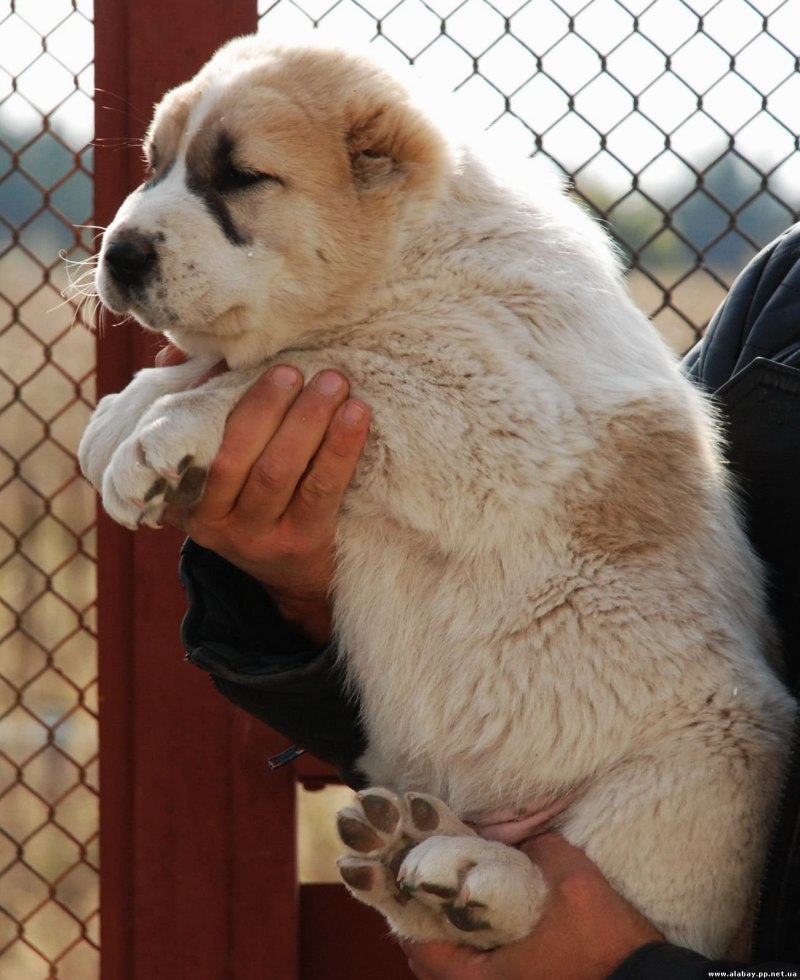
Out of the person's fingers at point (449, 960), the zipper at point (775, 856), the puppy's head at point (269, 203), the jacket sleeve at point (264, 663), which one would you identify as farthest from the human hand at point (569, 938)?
the puppy's head at point (269, 203)

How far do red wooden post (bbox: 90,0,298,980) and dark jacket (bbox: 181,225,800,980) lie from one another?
0.79 m

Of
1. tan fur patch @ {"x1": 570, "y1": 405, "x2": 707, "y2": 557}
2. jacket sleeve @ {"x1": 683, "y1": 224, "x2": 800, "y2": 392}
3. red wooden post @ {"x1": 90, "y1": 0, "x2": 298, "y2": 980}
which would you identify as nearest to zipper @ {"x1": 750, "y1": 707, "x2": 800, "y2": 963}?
tan fur patch @ {"x1": 570, "y1": 405, "x2": 707, "y2": 557}

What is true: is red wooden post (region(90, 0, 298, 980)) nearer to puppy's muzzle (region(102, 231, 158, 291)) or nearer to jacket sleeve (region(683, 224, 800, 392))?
puppy's muzzle (region(102, 231, 158, 291))

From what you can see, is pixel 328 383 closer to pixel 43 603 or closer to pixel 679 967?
pixel 679 967

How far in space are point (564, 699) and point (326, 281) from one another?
0.95m

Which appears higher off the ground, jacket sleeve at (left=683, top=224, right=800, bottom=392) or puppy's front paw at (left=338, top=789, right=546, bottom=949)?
jacket sleeve at (left=683, top=224, right=800, bottom=392)

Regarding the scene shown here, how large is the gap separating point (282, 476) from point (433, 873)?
76cm

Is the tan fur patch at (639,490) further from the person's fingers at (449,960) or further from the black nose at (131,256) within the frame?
the black nose at (131,256)

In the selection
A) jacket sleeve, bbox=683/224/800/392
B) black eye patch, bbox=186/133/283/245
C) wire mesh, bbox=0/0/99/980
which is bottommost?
wire mesh, bbox=0/0/99/980

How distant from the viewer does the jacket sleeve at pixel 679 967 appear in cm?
169

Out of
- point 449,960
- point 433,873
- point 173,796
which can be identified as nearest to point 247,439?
point 433,873

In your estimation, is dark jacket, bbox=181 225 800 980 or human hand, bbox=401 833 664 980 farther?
dark jacket, bbox=181 225 800 980

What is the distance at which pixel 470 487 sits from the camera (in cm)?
215

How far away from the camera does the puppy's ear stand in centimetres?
236
